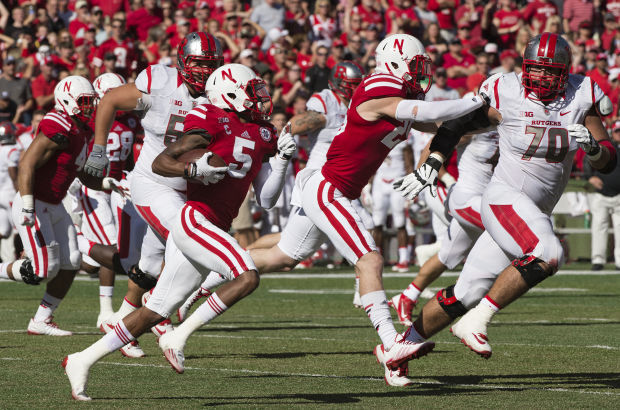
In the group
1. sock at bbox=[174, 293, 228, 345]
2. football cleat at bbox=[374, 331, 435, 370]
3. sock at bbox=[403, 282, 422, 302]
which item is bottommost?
sock at bbox=[403, 282, 422, 302]

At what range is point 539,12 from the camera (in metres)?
18.9

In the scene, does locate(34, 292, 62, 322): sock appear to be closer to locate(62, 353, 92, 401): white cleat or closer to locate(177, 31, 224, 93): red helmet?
locate(177, 31, 224, 93): red helmet

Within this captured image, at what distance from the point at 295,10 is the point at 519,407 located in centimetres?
1482

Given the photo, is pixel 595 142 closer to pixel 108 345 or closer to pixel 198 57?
pixel 198 57

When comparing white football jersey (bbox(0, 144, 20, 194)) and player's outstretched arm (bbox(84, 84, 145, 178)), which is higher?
player's outstretched arm (bbox(84, 84, 145, 178))

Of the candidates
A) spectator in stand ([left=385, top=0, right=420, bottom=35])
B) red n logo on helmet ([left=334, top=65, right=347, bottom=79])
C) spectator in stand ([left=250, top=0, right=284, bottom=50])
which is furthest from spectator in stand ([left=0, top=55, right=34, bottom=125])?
red n logo on helmet ([left=334, top=65, right=347, bottom=79])

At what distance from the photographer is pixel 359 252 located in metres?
6.59

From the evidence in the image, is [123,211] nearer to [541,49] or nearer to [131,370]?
[131,370]

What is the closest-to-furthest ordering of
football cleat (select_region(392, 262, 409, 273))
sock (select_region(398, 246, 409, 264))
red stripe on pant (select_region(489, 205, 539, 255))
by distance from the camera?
red stripe on pant (select_region(489, 205, 539, 255)), football cleat (select_region(392, 262, 409, 273)), sock (select_region(398, 246, 409, 264))

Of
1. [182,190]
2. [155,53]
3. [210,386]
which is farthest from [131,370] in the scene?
[155,53]

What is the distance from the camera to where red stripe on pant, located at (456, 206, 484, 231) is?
852 centimetres

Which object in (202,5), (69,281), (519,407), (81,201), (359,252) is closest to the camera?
(519,407)

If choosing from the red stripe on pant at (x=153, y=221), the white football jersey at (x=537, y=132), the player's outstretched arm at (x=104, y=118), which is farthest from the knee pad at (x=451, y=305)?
the player's outstretched arm at (x=104, y=118)

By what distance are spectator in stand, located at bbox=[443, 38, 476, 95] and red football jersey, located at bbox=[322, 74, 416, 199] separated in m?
10.6
